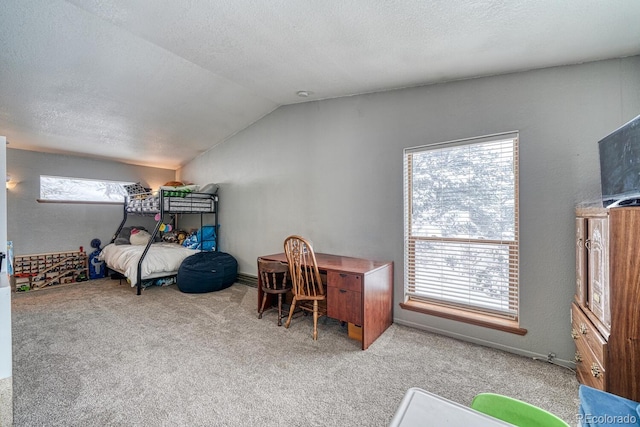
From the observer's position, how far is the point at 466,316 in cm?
250

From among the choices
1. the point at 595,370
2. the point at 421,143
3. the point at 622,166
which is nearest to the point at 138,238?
the point at 421,143

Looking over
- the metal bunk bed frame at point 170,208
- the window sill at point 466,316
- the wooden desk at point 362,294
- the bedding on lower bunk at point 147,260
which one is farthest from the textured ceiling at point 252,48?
the window sill at point 466,316

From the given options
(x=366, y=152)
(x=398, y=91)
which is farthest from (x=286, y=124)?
(x=398, y=91)

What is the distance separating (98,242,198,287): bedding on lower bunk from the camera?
410 centimetres

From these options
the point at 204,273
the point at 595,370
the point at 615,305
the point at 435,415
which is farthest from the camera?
the point at 204,273

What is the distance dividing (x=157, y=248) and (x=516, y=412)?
521 centimetres

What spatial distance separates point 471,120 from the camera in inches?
97.3

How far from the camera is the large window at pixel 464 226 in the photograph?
2.34 m

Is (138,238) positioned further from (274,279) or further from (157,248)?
(274,279)

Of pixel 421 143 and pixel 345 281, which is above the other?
pixel 421 143

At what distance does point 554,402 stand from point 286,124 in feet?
13.0

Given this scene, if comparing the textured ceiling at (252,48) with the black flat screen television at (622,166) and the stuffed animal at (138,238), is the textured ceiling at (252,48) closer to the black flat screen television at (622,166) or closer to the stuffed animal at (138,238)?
the black flat screen television at (622,166)

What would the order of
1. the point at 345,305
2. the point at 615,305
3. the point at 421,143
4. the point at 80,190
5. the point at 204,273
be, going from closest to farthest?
the point at 615,305 → the point at 345,305 → the point at 421,143 → the point at 204,273 → the point at 80,190

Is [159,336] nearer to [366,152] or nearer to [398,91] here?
[366,152]
